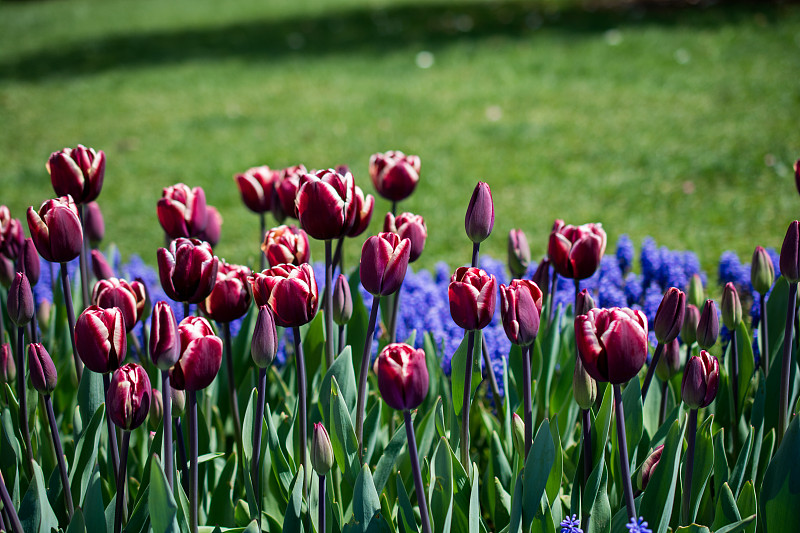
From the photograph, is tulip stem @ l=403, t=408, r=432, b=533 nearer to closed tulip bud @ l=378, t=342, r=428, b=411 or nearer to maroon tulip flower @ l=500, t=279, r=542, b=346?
closed tulip bud @ l=378, t=342, r=428, b=411

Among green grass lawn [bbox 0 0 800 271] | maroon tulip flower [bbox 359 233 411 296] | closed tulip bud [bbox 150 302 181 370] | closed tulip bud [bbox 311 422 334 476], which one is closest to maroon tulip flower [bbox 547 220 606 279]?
maroon tulip flower [bbox 359 233 411 296]

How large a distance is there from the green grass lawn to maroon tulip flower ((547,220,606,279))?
249 cm

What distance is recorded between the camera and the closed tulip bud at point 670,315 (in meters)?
1.36

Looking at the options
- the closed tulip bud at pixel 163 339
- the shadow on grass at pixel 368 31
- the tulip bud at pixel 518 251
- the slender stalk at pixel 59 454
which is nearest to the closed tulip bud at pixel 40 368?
the slender stalk at pixel 59 454

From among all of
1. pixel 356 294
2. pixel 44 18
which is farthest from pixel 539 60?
pixel 44 18

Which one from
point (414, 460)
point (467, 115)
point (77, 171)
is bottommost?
point (414, 460)

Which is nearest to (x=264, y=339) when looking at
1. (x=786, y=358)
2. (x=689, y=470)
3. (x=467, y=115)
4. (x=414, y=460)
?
(x=414, y=460)

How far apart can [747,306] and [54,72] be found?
9.20 metres

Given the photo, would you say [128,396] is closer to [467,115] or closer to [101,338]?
[101,338]

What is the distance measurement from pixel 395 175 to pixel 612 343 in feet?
2.67

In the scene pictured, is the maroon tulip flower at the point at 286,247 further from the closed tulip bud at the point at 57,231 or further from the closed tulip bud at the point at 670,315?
the closed tulip bud at the point at 670,315

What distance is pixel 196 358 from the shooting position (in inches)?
47.8

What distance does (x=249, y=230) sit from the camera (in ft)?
15.6

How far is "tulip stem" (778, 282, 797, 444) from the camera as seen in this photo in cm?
145
